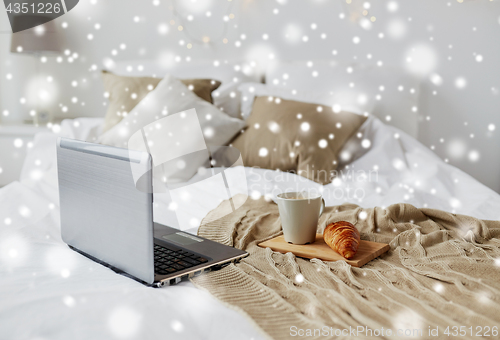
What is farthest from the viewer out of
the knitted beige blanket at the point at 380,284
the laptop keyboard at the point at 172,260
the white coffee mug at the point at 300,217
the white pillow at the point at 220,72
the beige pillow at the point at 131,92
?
the white pillow at the point at 220,72

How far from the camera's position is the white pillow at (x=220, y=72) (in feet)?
6.15

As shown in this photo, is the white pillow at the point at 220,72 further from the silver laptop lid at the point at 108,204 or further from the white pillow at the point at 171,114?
the silver laptop lid at the point at 108,204

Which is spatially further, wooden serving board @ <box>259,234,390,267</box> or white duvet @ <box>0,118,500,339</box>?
wooden serving board @ <box>259,234,390,267</box>

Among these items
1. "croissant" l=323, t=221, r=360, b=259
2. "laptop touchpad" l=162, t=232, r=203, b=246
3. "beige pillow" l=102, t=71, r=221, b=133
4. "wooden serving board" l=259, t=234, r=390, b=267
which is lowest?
"laptop touchpad" l=162, t=232, r=203, b=246

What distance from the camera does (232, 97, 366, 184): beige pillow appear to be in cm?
146

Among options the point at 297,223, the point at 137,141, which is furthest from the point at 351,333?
the point at 137,141

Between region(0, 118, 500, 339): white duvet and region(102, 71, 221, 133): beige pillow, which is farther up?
region(102, 71, 221, 133): beige pillow

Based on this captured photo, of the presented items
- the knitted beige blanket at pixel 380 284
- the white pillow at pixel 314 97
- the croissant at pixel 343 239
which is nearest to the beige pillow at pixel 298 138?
the white pillow at pixel 314 97

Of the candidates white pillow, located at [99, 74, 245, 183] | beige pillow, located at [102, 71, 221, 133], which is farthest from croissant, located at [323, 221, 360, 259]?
beige pillow, located at [102, 71, 221, 133]

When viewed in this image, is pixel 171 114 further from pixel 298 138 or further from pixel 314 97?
pixel 314 97

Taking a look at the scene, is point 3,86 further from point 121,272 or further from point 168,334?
point 168,334

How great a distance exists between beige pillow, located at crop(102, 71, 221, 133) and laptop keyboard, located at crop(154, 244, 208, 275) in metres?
1.17

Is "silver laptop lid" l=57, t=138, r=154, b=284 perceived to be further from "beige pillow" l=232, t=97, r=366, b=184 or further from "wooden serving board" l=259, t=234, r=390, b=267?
"beige pillow" l=232, t=97, r=366, b=184

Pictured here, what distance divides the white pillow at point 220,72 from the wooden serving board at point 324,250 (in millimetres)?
1171
